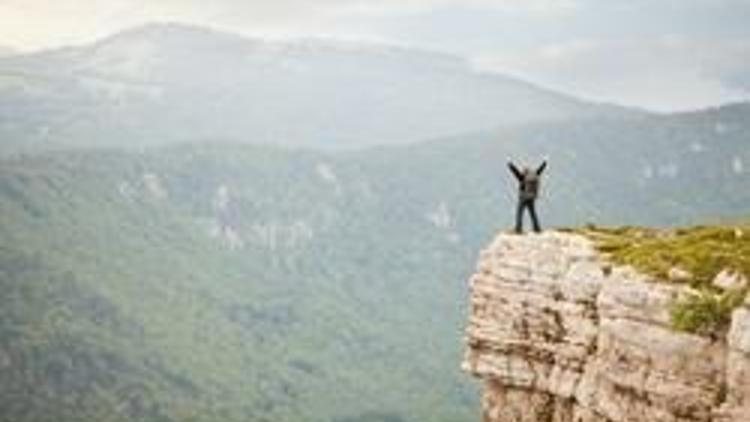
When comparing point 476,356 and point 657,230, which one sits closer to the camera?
point 476,356

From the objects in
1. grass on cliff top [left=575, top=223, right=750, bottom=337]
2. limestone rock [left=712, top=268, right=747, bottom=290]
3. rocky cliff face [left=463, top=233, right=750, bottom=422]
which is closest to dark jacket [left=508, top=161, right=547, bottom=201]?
grass on cliff top [left=575, top=223, right=750, bottom=337]

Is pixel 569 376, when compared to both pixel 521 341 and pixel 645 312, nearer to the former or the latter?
pixel 521 341

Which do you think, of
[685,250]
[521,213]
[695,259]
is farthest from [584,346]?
[521,213]

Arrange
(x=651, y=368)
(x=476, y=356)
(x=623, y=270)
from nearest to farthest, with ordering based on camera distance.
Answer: (x=651, y=368) < (x=623, y=270) < (x=476, y=356)

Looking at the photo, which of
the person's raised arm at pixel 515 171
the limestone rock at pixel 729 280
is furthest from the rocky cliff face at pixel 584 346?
the person's raised arm at pixel 515 171

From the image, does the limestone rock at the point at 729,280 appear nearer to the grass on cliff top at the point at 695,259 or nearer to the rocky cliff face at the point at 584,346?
the grass on cliff top at the point at 695,259

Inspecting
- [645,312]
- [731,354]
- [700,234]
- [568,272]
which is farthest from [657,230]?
[731,354]

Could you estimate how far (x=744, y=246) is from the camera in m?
31.6

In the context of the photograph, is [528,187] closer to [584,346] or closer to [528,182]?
[528,182]

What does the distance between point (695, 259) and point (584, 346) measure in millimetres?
3607

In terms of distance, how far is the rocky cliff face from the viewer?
27.3 metres

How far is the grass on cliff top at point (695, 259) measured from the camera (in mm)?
27625

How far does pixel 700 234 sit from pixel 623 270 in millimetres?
4932

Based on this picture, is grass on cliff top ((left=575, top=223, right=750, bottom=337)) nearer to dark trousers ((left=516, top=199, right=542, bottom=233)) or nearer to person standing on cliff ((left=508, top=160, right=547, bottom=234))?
dark trousers ((left=516, top=199, right=542, bottom=233))
